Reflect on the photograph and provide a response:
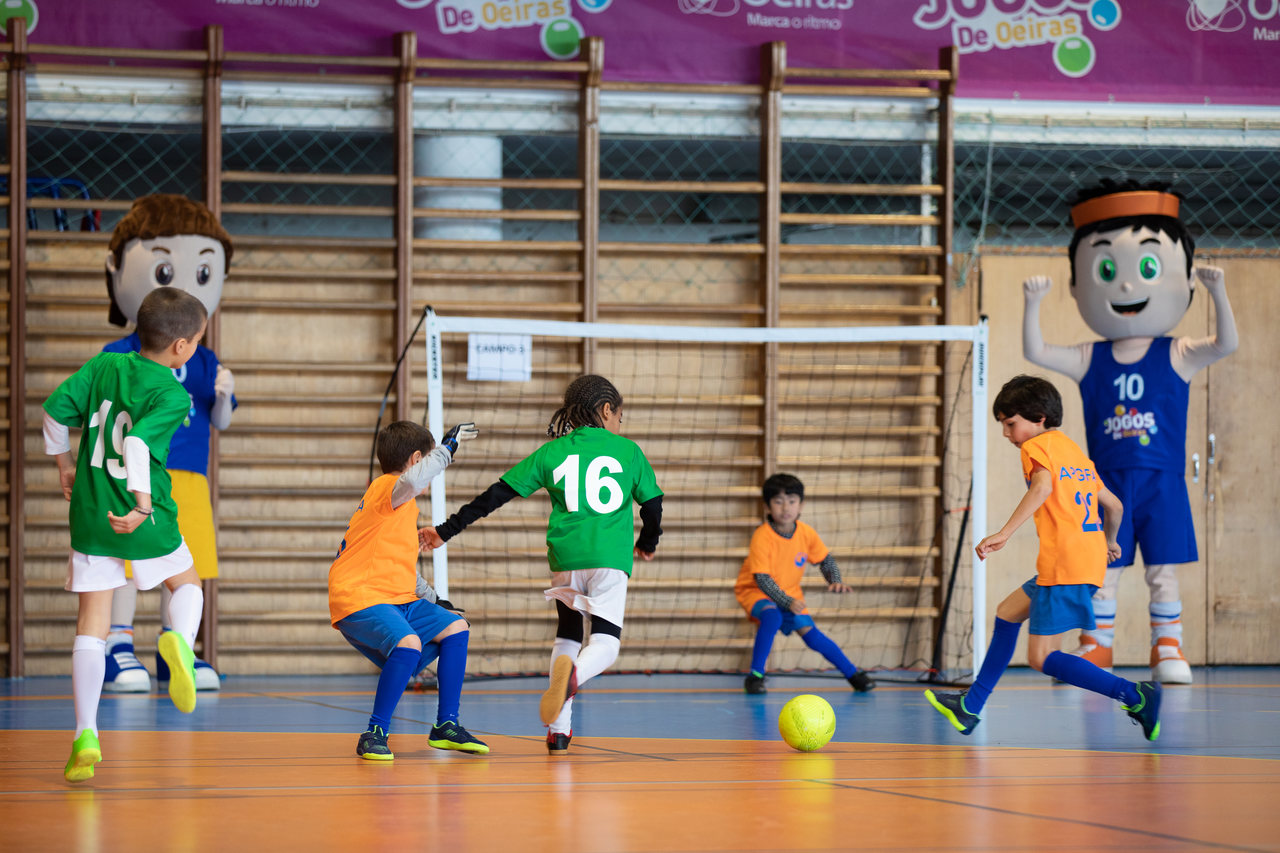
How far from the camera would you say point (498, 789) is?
341 centimetres

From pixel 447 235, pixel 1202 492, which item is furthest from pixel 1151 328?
pixel 447 235

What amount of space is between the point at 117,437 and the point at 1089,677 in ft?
10.2

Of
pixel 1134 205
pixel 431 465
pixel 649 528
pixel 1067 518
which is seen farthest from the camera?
pixel 1134 205

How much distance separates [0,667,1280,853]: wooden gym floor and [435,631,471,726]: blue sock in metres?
0.13

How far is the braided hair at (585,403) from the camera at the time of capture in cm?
454

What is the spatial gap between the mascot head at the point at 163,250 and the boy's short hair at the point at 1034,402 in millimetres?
3933

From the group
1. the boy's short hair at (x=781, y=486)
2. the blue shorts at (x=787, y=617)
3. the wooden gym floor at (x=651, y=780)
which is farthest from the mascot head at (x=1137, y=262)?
the blue shorts at (x=787, y=617)

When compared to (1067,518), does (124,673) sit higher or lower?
lower

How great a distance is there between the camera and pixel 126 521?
3721 millimetres

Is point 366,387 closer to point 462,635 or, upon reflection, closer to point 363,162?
point 363,162

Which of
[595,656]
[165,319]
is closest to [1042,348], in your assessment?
[595,656]

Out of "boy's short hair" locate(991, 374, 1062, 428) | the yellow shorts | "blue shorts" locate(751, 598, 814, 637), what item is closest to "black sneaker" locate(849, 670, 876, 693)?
"blue shorts" locate(751, 598, 814, 637)

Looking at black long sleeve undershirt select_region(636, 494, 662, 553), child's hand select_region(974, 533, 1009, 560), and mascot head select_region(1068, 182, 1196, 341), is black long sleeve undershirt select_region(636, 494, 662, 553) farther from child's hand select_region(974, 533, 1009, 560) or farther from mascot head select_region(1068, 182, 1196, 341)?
mascot head select_region(1068, 182, 1196, 341)

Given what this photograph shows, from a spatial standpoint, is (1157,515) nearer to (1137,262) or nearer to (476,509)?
(1137,262)
